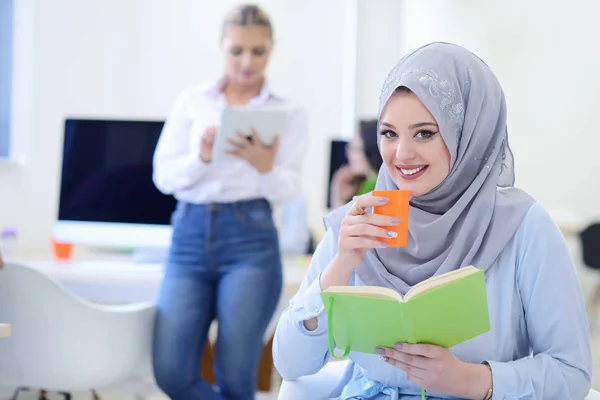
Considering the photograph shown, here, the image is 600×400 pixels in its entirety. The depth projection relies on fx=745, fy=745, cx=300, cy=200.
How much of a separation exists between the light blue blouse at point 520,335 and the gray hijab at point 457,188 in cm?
5

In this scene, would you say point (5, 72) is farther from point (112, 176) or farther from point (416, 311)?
point (416, 311)

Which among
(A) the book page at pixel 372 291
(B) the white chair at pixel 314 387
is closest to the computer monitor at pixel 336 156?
(B) the white chair at pixel 314 387

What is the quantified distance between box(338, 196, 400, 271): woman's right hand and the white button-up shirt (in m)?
1.07

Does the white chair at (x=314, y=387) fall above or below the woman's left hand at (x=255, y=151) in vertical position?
below

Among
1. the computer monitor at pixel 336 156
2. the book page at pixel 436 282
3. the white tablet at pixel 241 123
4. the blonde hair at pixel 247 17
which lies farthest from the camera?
the computer monitor at pixel 336 156

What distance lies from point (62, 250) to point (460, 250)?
2197 mm

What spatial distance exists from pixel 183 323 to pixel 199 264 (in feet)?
0.60

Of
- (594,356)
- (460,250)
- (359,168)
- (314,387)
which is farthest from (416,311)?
(594,356)

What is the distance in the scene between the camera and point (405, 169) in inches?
52.8

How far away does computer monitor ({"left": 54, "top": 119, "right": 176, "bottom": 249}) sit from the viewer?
3.04 meters

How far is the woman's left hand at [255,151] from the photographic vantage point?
2.28 meters

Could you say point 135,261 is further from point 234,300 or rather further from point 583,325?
point 583,325

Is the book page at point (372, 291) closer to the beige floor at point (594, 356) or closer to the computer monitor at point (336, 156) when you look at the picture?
the beige floor at point (594, 356)

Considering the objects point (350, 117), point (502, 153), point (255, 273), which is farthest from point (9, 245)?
point (502, 153)
